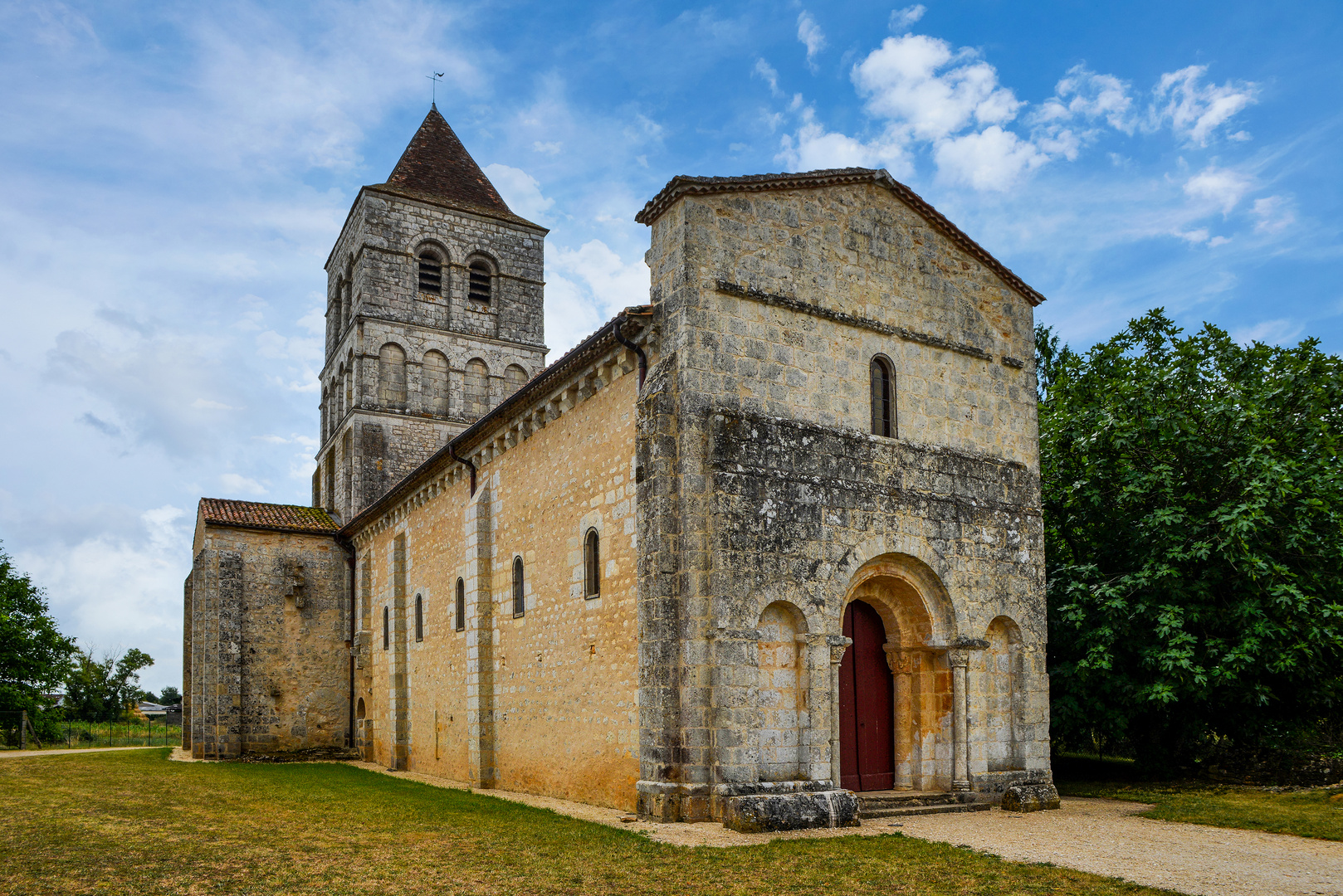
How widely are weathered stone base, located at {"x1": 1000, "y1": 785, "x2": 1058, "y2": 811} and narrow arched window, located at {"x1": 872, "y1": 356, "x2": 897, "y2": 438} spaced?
507 centimetres

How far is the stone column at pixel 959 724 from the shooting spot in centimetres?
1314

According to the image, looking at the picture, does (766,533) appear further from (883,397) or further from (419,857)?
(419,857)

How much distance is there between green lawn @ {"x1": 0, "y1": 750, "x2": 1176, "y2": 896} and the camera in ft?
25.4

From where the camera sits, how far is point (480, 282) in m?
31.6

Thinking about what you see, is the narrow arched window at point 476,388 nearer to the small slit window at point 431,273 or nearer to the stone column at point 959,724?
the small slit window at point 431,273

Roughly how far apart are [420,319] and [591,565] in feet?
59.8

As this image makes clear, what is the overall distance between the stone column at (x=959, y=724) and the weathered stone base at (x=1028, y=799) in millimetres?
590

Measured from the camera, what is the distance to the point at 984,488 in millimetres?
14211

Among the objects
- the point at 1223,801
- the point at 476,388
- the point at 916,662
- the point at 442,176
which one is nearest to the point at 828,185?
the point at 916,662

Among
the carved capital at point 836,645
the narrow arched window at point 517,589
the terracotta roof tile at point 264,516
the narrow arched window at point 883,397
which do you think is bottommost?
the carved capital at point 836,645

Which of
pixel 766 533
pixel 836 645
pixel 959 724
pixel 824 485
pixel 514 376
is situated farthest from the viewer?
pixel 514 376

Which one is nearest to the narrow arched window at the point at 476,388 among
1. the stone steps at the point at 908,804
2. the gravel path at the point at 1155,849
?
the stone steps at the point at 908,804

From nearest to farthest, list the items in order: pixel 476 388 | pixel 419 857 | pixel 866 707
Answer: pixel 419 857 → pixel 866 707 → pixel 476 388

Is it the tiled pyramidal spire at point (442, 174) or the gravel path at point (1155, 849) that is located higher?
the tiled pyramidal spire at point (442, 174)
